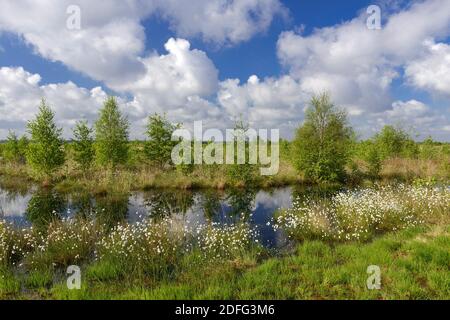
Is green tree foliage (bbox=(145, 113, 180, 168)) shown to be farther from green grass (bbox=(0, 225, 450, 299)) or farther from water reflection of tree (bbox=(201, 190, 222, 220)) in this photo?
green grass (bbox=(0, 225, 450, 299))

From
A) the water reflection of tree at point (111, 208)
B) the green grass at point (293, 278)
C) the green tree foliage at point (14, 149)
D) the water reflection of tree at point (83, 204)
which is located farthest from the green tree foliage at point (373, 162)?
the green tree foliage at point (14, 149)

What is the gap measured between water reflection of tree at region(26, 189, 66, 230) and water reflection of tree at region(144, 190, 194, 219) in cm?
491

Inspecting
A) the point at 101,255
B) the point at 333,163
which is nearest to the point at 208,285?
the point at 101,255

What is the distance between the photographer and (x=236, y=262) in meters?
8.77

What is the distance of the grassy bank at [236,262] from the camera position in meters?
6.55

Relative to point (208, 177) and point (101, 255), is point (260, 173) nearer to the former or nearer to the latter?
point (208, 177)

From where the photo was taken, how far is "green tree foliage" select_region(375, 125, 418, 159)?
3628cm

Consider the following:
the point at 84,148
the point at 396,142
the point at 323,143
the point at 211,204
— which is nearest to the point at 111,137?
the point at 84,148

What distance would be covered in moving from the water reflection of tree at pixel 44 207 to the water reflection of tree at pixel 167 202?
491 cm

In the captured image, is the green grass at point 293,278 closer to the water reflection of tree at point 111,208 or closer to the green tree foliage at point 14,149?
the water reflection of tree at point 111,208

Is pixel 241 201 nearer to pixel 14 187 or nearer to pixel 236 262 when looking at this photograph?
pixel 236 262
